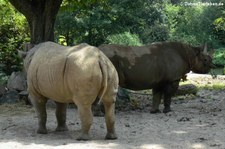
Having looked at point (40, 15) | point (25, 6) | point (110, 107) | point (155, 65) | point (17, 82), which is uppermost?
point (25, 6)

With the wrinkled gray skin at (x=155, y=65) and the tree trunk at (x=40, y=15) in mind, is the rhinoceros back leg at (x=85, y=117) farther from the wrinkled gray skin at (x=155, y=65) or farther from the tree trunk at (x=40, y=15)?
the tree trunk at (x=40, y=15)

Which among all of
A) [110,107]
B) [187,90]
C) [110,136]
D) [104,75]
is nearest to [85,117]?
[110,107]

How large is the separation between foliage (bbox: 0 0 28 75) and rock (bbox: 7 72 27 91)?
206 centimetres

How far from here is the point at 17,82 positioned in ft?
41.4

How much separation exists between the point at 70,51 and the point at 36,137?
1625mm

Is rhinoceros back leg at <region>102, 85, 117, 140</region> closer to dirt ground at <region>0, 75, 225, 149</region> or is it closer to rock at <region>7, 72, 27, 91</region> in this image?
dirt ground at <region>0, 75, 225, 149</region>

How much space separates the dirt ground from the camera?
6.84 metres

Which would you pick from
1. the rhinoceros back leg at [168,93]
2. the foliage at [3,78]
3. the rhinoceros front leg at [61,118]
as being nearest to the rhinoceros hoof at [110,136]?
the rhinoceros front leg at [61,118]

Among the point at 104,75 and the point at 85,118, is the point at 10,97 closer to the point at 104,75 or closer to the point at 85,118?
the point at 85,118

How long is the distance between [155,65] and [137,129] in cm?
271

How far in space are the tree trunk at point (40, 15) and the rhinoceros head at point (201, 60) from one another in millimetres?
3960

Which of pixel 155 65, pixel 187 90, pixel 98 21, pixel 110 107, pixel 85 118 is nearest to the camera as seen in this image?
pixel 85 118

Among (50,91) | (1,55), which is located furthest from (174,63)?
(1,55)

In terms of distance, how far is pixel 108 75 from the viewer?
23.1ft
